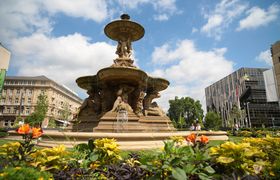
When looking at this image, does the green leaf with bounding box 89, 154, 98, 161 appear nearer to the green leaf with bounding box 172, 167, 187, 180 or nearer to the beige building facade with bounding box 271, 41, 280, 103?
the green leaf with bounding box 172, 167, 187, 180

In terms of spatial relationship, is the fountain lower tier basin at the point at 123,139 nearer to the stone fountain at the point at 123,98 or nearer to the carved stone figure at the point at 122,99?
the stone fountain at the point at 123,98

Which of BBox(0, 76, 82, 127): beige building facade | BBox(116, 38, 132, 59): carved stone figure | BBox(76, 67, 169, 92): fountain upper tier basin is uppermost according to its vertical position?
BBox(0, 76, 82, 127): beige building facade

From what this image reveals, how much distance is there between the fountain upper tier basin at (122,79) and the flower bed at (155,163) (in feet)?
26.1

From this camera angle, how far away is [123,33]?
13500mm

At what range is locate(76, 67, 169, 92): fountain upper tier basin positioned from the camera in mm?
10703

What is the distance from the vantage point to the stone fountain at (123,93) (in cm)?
1058

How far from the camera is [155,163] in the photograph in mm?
2299

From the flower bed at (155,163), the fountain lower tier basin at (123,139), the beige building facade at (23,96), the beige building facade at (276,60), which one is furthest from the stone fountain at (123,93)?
the beige building facade at (23,96)

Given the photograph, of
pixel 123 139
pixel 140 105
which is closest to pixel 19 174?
pixel 123 139

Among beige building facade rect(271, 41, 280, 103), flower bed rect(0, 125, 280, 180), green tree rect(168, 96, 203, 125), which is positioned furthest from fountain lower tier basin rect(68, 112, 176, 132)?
green tree rect(168, 96, 203, 125)

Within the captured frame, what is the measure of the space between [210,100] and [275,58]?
168 feet

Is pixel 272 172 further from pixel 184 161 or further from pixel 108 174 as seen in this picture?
pixel 108 174

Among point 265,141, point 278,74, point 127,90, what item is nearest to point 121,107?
point 127,90

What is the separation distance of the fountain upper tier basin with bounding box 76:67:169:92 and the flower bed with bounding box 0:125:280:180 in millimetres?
7965
